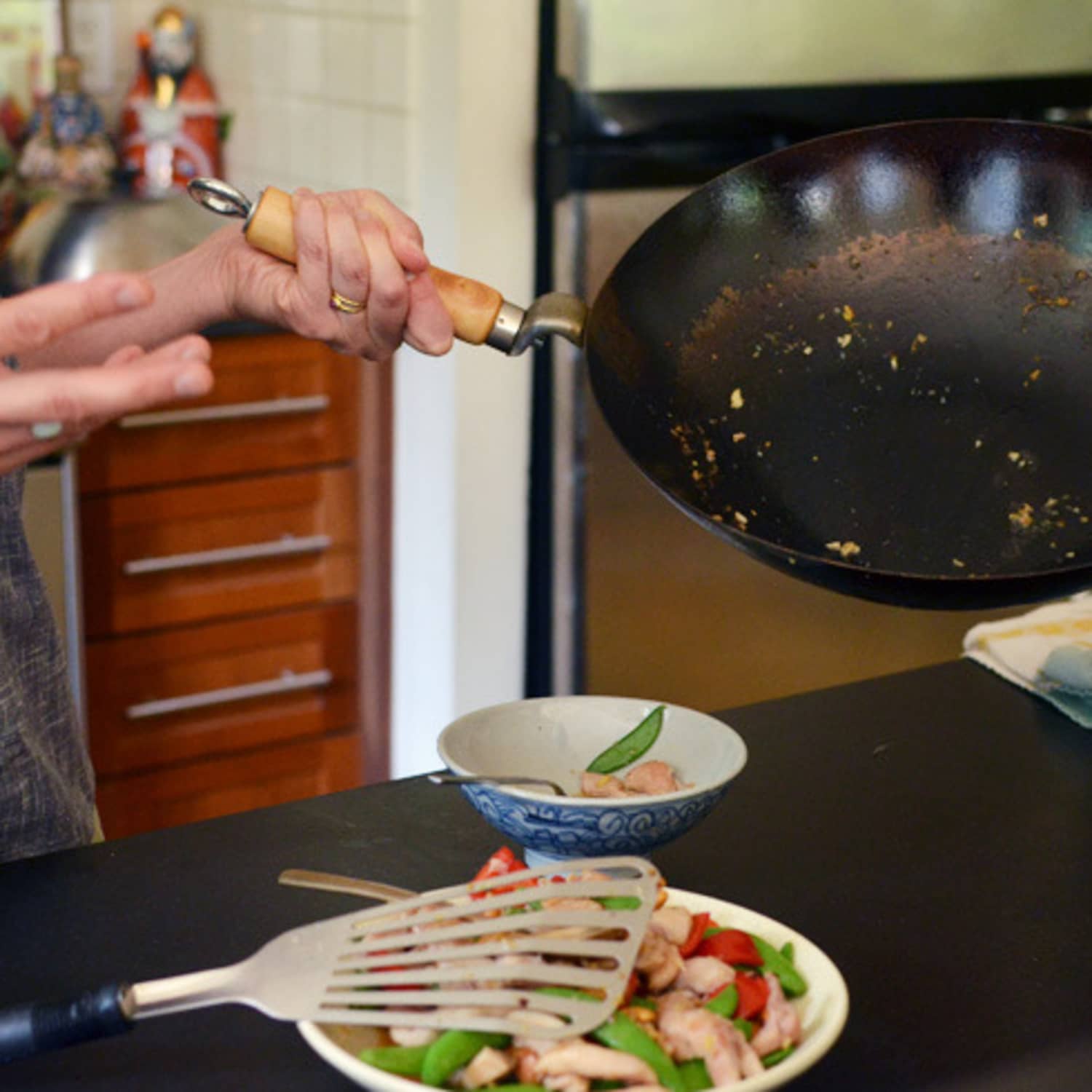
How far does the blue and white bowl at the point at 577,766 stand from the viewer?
849 millimetres

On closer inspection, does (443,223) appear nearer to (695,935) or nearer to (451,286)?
(451,286)

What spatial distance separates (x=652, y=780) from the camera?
0.91 metres

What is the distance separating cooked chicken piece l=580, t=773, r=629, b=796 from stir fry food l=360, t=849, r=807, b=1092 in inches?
5.6

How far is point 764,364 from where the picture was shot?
1053mm

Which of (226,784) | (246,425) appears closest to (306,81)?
(246,425)

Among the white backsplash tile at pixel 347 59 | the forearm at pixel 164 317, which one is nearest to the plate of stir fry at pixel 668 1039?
the forearm at pixel 164 317

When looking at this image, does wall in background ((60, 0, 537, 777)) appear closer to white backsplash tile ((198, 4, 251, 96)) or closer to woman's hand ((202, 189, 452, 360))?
white backsplash tile ((198, 4, 251, 96))

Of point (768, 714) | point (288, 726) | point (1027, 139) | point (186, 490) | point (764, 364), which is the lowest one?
point (288, 726)

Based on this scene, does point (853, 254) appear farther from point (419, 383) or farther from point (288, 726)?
point (288, 726)

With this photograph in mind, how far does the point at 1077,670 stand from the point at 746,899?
14.8 inches

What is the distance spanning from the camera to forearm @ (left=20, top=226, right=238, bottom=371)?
3.93 ft

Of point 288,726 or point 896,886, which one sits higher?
point 896,886

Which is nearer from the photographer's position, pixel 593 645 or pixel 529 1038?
pixel 529 1038

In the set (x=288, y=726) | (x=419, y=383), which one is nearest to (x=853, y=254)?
(x=419, y=383)
